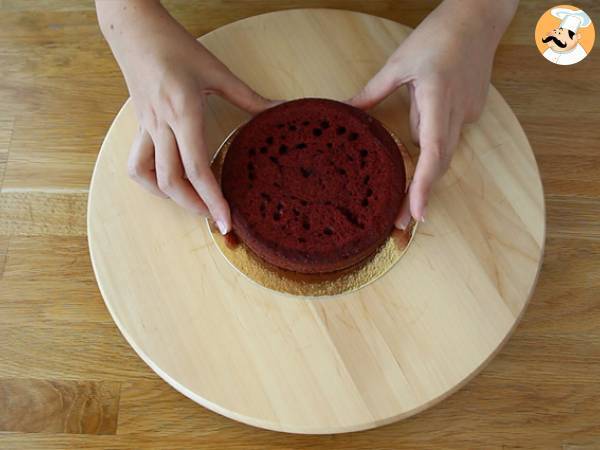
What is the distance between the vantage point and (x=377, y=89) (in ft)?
3.02

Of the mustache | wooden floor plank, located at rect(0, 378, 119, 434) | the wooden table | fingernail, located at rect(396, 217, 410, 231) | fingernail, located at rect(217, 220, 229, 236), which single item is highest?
the mustache

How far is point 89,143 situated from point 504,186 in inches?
29.5

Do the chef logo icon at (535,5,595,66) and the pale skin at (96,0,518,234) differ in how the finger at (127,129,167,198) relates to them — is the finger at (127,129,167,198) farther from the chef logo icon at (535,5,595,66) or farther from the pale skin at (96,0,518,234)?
the chef logo icon at (535,5,595,66)

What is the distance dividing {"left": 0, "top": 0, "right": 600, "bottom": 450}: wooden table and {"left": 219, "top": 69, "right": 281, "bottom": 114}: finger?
410 mm

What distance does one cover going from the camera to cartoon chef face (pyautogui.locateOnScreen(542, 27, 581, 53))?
1.28 meters

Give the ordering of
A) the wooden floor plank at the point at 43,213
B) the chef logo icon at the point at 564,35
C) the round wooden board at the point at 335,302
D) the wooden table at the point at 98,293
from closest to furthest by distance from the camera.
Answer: the round wooden board at the point at 335,302 → the wooden table at the point at 98,293 → the wooden floor plank at the point at 43,213 → the chef logo icon at the point at 564,35

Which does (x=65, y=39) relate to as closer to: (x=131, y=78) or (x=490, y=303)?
(x=131, y=78)

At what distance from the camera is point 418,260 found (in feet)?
2.92

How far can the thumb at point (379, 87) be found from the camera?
0.91 metres

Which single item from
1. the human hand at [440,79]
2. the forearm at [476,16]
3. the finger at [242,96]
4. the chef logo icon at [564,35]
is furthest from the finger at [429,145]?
the chef logo icon at [564,35]

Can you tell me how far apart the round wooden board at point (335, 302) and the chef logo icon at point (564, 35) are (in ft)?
1.31

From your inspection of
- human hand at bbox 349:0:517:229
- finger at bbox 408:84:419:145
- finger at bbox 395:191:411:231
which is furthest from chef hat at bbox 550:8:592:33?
finger at bbox 395:191:411:231

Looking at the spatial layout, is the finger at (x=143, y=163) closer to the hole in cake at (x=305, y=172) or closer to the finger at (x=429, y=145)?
the hole in cake at (x=305, y=172)

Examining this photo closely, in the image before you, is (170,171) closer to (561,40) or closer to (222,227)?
(222,227)
